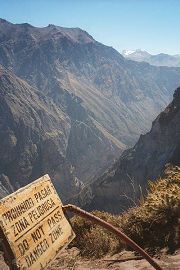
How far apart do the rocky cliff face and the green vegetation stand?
2770 inches

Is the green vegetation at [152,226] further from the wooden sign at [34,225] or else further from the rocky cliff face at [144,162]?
the rocky cliff face at [144,162]

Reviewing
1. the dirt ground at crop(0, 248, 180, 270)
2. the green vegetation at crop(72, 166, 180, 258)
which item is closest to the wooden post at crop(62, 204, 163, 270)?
the dirt ground at crop(0, 248, 180, 270)

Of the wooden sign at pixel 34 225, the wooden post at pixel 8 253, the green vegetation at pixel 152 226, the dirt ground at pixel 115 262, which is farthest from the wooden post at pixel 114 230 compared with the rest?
the green vegetation at pixel 152 226

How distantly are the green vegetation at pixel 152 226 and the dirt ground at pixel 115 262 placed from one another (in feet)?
0.84

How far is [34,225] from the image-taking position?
4.03 meters

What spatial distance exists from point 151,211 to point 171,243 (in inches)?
30.1

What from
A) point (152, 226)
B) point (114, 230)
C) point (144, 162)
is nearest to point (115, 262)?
point (152, 226)

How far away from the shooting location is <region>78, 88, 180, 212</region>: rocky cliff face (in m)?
83.6

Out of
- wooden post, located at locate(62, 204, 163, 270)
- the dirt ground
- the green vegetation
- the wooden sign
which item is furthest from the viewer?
the green vegetation

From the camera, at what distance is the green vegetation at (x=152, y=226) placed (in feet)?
22.6

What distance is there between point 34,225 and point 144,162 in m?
91.6

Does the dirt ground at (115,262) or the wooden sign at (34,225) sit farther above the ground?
the wooden sign at (34,225)

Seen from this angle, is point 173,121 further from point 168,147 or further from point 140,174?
point 140,174

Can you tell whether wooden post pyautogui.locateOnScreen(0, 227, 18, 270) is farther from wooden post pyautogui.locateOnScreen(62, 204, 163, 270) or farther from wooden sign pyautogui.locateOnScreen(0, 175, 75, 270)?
wooden post pyautogui.locateOnScreen(62, 204, 163, 270)
